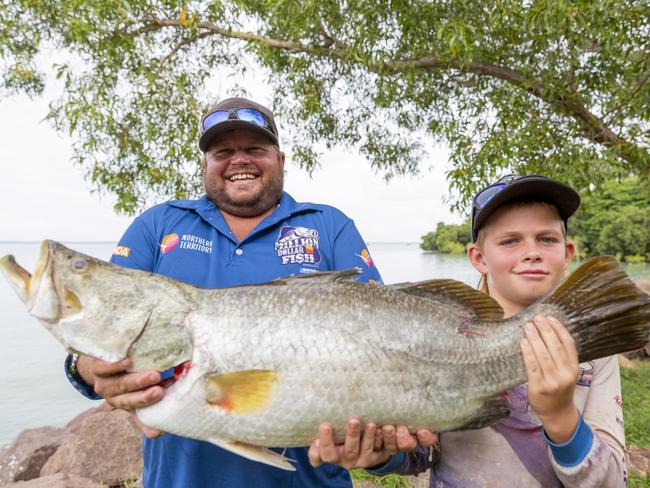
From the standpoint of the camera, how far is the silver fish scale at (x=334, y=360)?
78.1 inches

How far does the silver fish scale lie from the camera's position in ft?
6.51

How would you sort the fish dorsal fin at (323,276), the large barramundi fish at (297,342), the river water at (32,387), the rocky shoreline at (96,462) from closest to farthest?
1. the large barramundi fish at (297,342)
2. the fish dorsal fin at (323,276)
3. the rocky shoreline at (96,462)
4. the river water at (32,387)

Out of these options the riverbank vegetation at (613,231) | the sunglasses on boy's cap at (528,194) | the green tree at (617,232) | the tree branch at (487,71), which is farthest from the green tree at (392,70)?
the green tree at (617,232)

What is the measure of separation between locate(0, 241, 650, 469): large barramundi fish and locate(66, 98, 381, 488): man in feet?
1.40

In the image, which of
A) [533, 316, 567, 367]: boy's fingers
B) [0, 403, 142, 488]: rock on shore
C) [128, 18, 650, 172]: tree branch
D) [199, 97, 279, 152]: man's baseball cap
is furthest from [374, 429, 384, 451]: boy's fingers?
[128, 18, 650, 172]: tree branch

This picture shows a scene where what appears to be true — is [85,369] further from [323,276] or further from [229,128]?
[229,128]

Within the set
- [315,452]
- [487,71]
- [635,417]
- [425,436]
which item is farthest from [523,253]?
[635,417]

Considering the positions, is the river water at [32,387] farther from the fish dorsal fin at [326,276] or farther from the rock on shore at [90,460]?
the fish dorsal fin at [326,276]

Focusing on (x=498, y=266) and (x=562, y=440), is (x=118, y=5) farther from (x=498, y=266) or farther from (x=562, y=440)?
(x=562, y=440)

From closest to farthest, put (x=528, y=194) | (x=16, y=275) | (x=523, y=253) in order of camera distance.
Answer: (x=16, y=275) → (x=523, y=253) → (x=528, y=194)

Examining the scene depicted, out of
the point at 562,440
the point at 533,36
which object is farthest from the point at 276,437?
the point at 533,36

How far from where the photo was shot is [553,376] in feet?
6.63

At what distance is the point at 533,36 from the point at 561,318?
455cm

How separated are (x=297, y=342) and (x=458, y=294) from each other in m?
0.77
